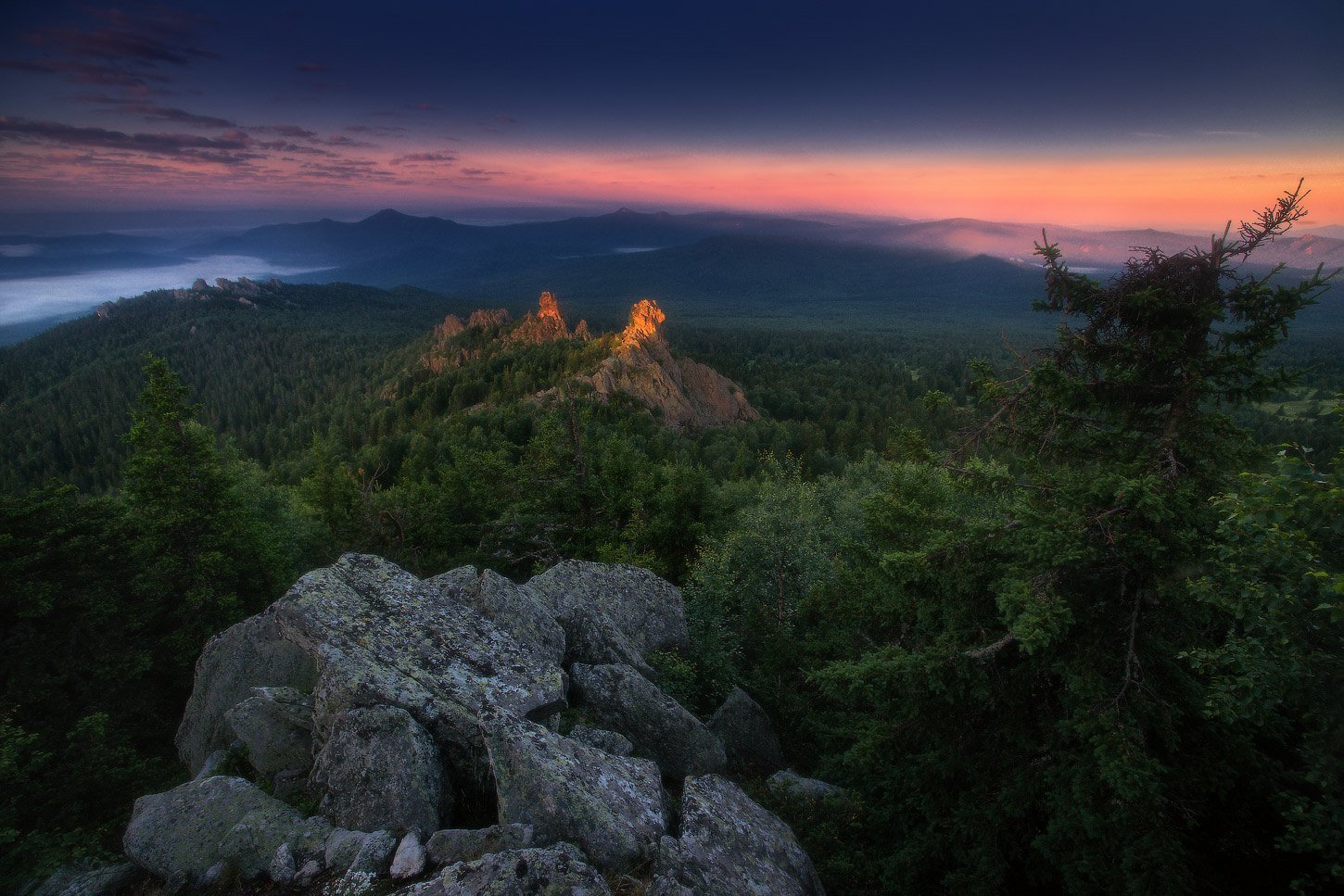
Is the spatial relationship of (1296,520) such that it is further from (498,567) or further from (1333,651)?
(498,567)

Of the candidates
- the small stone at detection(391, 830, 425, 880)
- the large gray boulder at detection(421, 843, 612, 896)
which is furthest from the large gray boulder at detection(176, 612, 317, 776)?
the large gray boulder at detection(421, 843, 612, 896)

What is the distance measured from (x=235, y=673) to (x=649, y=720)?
1005cm

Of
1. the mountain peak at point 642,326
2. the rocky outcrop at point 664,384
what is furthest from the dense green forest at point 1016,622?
the mountain peak at point 642,326

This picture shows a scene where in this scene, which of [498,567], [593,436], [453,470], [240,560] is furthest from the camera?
[593,436]

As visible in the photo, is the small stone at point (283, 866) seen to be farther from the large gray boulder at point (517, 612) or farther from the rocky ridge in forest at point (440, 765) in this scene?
the large gray boulder at point (517, 612)

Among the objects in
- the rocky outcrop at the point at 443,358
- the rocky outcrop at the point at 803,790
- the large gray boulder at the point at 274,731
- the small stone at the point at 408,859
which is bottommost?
the rocky outcrop at the point at 443,358

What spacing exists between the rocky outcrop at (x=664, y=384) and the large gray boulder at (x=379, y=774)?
66985mm

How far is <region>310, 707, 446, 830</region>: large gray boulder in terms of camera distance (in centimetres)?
902

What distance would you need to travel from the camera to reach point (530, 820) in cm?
890

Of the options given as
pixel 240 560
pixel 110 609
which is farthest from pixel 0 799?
pixel 240 560

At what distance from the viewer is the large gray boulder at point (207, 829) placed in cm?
835

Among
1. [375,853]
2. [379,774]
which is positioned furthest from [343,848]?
[379,774]

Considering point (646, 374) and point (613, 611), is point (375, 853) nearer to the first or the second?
point (613, 611)

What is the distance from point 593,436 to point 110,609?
3952 cm
